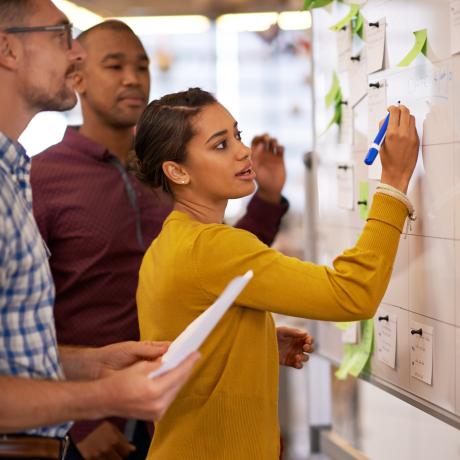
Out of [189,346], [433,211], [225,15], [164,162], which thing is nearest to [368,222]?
[433,211]

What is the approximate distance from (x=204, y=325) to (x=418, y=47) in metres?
0.91

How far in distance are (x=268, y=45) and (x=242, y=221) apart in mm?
4575

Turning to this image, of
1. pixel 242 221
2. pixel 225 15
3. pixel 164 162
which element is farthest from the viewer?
pixel 225 15

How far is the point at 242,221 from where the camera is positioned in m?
2.29

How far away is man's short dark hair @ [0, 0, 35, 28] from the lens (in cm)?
129

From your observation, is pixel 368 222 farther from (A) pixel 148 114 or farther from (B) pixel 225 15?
(B) pixel 225 15

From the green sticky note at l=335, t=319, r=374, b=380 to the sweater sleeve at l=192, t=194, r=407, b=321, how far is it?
0.56 metres

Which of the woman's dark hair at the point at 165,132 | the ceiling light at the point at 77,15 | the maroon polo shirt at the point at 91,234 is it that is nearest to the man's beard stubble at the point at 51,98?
the woman's dark hair at the point at 165,132

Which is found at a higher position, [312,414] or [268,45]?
[268,45]

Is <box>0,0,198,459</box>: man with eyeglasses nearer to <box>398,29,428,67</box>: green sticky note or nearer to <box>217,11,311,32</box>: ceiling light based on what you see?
<box>398,29,428,67</box>: green sticky note

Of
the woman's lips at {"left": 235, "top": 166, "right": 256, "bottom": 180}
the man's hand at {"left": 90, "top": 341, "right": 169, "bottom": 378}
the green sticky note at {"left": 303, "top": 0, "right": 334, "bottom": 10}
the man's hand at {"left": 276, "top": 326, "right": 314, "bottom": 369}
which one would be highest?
the green sticky note at {"left": 303, "top": 0, "right": 334, "bottom": 10}

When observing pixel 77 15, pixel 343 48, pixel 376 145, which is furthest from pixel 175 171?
pixel 77 15

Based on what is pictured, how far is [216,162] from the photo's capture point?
1605mm

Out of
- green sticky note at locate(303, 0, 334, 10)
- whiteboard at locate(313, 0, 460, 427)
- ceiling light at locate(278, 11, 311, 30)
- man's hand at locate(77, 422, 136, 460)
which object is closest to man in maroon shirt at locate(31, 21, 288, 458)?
man's hand at locate(77, 422, 136, 460)
